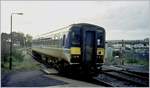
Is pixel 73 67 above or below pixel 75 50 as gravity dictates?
below

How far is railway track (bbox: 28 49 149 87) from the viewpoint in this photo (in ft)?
43.4

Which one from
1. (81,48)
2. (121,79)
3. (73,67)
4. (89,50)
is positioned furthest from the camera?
(121,79)

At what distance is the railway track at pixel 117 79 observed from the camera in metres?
13.2

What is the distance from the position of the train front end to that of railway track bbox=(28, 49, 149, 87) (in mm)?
422

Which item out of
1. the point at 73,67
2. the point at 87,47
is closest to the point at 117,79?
the point at 73,67

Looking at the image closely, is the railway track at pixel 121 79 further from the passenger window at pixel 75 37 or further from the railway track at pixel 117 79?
the passenger window at pixel 75 37

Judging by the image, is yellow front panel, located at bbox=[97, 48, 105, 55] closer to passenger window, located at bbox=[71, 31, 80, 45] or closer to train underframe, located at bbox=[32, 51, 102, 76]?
train underframe, located at bbox=[32, 51, 102, 76]

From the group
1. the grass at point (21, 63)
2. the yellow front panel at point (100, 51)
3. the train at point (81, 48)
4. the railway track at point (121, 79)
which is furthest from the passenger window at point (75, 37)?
the grass at point (21, 63)

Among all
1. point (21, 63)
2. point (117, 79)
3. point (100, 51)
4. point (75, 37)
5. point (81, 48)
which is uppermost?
point (75, 37)

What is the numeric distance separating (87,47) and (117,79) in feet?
5.90

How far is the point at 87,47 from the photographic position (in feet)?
45.4

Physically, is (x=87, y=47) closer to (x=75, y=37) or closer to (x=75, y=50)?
(x=75, y=50)

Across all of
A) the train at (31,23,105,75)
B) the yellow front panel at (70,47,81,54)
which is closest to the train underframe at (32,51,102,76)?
the train at (31,23,105,75)

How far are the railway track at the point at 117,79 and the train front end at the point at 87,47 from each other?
42 cm
